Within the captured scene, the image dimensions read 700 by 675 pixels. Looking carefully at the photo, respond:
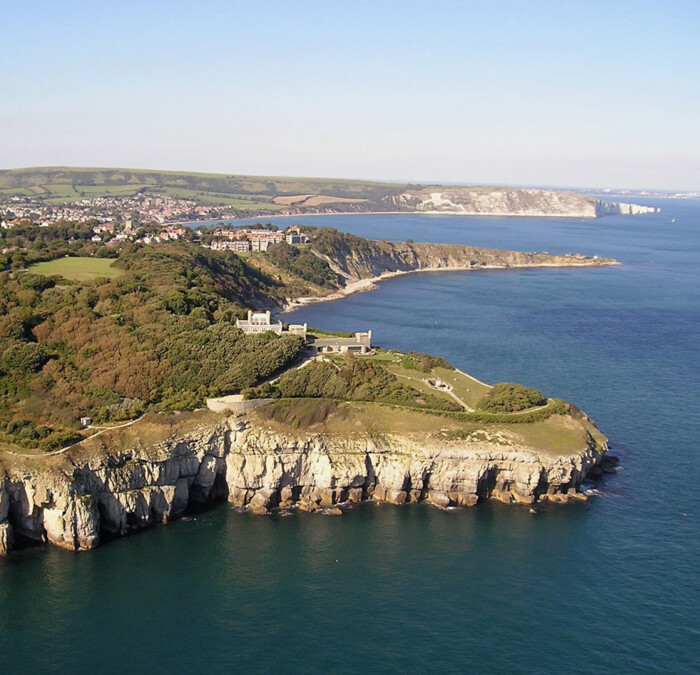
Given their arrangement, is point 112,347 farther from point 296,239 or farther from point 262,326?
point 296,239

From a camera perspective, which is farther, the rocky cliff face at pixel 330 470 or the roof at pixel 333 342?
the roof at pixel 333 342

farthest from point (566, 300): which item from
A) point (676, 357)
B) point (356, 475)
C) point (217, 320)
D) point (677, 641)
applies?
point (677, 641)

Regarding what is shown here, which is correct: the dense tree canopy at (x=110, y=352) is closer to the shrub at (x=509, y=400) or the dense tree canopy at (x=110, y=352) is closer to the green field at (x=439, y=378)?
the green field at (x=439, y=378)

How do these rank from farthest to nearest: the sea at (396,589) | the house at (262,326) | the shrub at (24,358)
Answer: the house at (262,326), the shrub at (24,358), the sea at (396,589)

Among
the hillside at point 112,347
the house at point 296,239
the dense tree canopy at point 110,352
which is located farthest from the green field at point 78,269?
the house at point 296,239

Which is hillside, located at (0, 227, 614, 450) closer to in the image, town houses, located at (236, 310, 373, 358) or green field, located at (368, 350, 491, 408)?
town houses, located at (236, 310, 373, 358)

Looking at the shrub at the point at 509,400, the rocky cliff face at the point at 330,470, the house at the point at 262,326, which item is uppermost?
the house at the point at 262,326

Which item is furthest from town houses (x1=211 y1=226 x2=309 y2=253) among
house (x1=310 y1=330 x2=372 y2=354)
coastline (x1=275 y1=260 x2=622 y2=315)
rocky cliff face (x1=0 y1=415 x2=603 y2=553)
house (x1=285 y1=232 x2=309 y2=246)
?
rocky cliff face (x1=0 y1=415 x2=603 y2=553)
